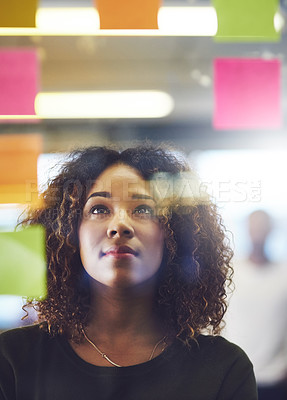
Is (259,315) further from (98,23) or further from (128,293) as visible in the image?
(98,23)

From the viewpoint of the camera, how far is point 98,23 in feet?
2.54

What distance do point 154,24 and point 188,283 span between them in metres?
0.52

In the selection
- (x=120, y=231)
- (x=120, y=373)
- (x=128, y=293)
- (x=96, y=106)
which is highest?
(x=96, y=106)

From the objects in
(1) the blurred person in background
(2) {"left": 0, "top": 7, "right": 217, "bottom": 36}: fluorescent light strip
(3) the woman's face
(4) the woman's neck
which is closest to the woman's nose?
(3) the woman's face

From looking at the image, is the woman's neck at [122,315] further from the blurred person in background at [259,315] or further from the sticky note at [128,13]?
the sticky note at [128,13]

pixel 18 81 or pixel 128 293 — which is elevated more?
pixel 18 81

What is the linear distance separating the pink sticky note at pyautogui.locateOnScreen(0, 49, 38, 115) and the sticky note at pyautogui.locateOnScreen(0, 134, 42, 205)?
6cm

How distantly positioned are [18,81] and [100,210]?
0.31 m

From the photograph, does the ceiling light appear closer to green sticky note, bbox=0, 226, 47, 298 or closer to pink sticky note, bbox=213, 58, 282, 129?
pink sticky note, bbox=213, 58, 282, 129

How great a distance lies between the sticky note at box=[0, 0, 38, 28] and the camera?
30.1 inches

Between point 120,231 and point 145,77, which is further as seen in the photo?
point 145,77

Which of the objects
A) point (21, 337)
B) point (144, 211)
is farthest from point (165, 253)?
point (21, 337)

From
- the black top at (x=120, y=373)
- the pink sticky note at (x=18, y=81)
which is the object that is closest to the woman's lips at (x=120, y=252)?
the black top at (x=120, y=373)

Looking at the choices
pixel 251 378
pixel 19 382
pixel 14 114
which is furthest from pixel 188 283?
pixel 14 114
